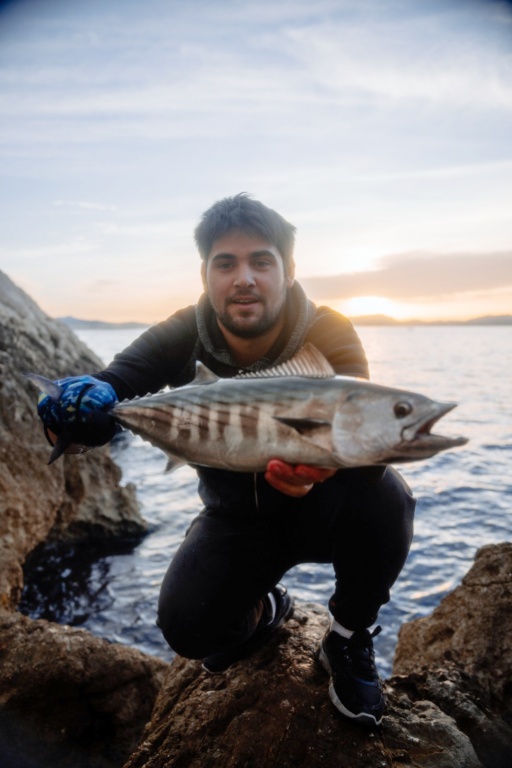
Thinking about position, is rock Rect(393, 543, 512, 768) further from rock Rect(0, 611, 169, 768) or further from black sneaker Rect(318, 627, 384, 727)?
rock Rect(0, 611, 169, 768)

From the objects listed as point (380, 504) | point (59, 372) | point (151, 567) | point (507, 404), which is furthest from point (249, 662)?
point (507, 404)

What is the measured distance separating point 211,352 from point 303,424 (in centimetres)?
159

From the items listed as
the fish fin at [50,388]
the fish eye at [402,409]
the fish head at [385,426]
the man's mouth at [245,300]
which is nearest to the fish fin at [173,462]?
the fish fin at [50,388]

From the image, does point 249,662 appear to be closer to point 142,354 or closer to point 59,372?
point 142,354

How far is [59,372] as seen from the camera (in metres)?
10.5

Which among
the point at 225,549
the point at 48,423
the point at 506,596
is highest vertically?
the point at 48,423

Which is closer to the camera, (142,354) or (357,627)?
(357,627)

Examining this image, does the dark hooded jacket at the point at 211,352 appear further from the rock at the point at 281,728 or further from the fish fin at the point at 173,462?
the rock at the point at 281,728

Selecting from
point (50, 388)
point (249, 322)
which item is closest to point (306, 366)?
point (249, 322)

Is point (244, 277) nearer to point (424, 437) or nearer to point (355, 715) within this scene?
point (424, 437)

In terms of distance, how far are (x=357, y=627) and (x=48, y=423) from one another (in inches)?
93.8

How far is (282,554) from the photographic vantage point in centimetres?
354

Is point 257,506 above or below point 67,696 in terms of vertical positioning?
above

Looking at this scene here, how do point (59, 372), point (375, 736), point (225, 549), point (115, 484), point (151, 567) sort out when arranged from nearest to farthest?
point (375, 736), point (225, 549), point (151, 567), point (115, 484), point (59, 372)
